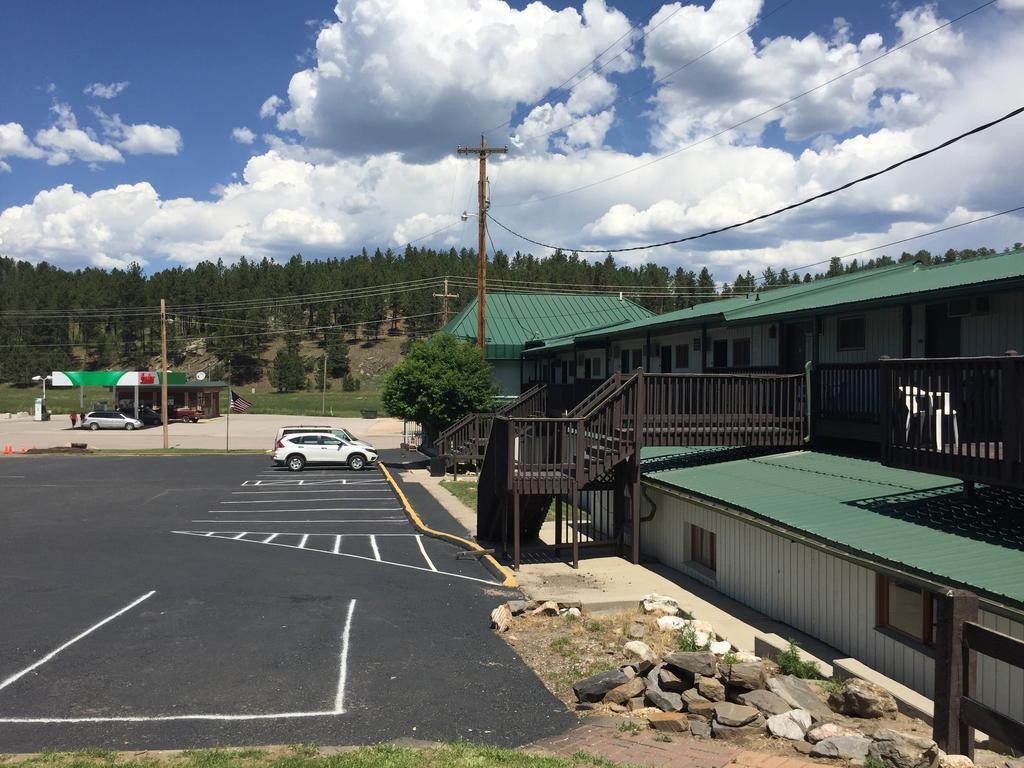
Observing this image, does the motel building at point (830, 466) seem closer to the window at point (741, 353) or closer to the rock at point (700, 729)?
the window at point (741, 353)

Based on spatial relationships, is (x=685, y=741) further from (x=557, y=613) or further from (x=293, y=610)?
(x=293, y=610)

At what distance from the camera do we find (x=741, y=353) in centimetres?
2016

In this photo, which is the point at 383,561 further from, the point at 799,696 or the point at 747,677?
the point at 799,696

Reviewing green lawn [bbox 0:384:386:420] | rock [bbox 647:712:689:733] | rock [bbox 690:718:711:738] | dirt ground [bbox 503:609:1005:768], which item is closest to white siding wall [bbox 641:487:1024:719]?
dirt ground [bbox 503:609:1005:768]

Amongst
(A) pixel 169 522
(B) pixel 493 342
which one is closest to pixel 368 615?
(A) pixel 169 522

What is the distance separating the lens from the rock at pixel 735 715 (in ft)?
22.5

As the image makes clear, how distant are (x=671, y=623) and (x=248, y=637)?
19.0 feet

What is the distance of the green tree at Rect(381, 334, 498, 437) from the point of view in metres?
34.2

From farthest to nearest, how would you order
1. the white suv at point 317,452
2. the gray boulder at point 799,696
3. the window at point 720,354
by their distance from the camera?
1. the white suv at point 317,452
2. the window at point 720,354
3. the gray boulder at point 799,696

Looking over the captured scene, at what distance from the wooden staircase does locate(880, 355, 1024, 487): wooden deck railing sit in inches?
217

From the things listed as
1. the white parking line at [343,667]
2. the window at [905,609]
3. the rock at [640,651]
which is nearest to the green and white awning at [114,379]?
the white parking line at [343,667]

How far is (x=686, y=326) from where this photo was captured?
69.9 ft

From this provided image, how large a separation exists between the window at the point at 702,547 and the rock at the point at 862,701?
6702 mm

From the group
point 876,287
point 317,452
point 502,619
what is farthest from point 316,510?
point 876,287
